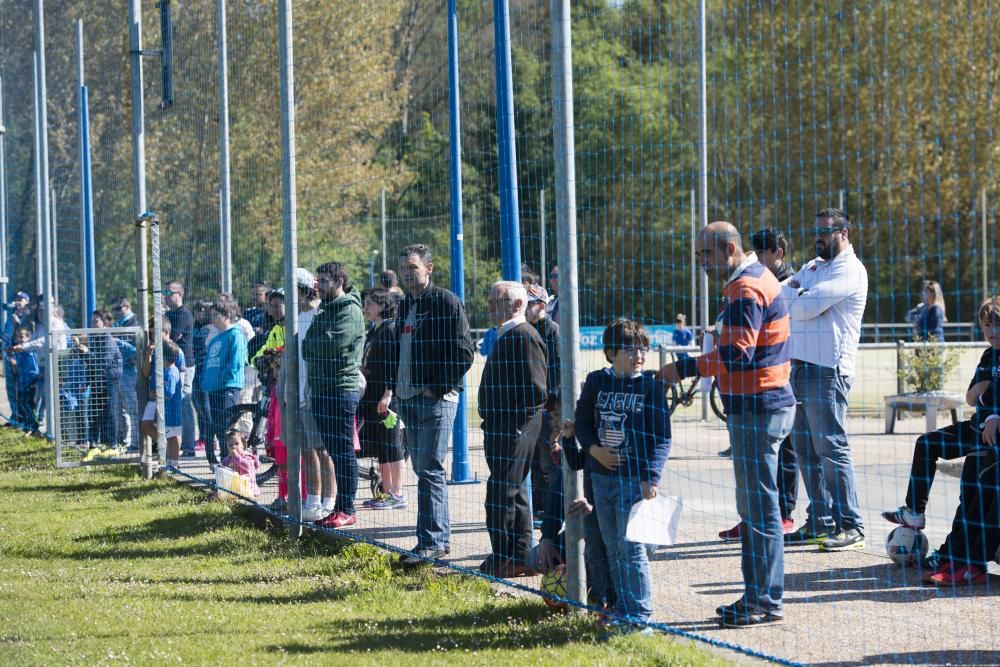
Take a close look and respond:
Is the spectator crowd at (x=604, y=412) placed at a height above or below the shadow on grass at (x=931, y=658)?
above

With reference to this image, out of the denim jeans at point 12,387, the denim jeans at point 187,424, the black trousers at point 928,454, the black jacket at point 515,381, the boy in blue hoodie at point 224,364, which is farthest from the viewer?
the denim jeans at point 12,387

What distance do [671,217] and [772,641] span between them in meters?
6.43

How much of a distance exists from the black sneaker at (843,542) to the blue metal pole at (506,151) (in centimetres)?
294

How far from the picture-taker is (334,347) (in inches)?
352

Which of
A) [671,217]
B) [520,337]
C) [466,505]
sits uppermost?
[671,217]

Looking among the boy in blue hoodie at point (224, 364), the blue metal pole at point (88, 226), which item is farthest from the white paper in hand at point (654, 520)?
the blue metal pole at point (88, 226)

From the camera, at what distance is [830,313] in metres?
7.75

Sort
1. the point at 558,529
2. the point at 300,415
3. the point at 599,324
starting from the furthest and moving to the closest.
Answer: the point at 300,415, the point at 599,324, the point at 558,529

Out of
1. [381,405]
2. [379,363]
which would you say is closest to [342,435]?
[381,405]

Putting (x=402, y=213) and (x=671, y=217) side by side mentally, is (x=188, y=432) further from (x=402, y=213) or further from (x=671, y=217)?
(x=671, y=217)

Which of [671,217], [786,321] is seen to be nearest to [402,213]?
[671,217]

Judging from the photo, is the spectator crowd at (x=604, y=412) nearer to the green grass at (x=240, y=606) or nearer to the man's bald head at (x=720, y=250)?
the man's bald head at (x=720, y=250)

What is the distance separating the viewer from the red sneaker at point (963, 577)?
6754 millimetres

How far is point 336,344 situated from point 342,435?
2.14ft
